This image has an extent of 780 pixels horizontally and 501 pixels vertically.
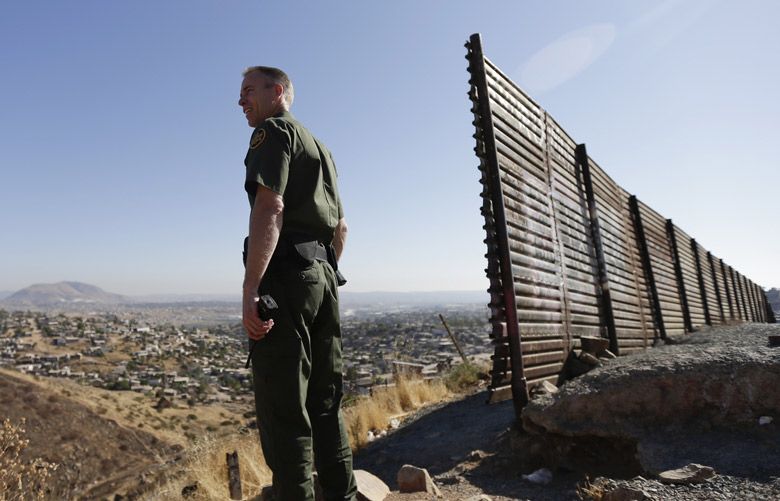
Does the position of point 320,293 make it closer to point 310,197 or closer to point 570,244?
point 310,197

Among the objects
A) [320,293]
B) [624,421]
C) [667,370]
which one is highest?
[320,293]

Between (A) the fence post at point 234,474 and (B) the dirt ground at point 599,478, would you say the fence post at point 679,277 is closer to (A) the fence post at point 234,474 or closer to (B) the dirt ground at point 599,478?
(B) the dirt ground at point 599,478

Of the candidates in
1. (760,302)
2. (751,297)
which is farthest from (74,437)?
(760,302)

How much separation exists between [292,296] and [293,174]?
2.11 feet

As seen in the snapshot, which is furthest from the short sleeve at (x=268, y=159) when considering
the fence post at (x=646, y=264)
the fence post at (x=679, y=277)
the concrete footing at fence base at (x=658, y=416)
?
the fence post at (x=679, y=277)

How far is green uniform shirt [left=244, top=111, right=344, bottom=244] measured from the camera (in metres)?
2.09

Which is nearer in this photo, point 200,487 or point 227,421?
point 200,487

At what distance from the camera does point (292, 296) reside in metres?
2.03

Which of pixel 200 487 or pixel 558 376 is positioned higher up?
pixel 558 376

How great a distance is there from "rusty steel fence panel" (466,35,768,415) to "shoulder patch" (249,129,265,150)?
8.42 feet

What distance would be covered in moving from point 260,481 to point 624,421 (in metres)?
3.27

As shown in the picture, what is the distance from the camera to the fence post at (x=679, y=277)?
10633 millimetres

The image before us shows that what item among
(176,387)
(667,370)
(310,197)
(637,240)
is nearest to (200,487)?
(310,197)

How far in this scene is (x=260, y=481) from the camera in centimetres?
438
